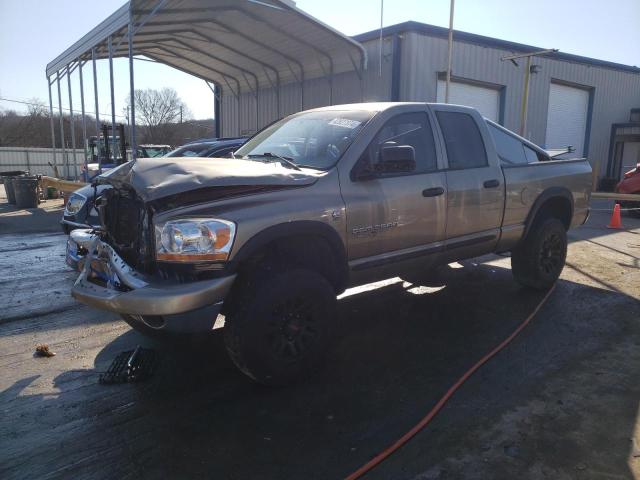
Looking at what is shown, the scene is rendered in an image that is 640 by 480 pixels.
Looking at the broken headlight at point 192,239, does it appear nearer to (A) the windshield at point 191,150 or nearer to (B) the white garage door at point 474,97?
(A) the windshield at point 191,150

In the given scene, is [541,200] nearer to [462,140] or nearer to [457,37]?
[462,140]

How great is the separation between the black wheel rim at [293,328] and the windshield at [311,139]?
1056 mm

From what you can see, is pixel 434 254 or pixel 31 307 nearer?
pixel 434 254

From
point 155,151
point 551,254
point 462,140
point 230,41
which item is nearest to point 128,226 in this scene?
point 462,140

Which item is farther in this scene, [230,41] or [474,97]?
[474,97]

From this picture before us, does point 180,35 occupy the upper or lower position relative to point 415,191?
upper

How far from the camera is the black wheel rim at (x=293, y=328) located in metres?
A: 3.27

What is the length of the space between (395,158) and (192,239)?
5.22 ft

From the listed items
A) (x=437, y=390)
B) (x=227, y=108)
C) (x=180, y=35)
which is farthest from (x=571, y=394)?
(x=227, y=108)

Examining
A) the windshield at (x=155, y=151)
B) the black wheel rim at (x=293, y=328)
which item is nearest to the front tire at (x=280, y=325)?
the black wheel rim at (x=293, y=328)

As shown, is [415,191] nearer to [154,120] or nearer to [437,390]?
[437,390]

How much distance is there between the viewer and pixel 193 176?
121 inches

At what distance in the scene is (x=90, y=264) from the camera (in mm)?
3514

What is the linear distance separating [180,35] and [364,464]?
1526cm
